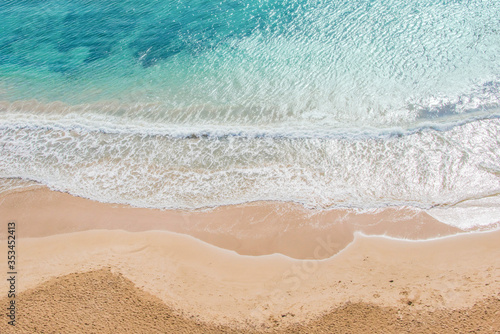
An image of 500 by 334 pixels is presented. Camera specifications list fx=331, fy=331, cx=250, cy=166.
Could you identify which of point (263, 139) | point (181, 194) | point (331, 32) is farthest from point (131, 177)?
point (331, 32)

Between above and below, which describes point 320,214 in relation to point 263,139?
below

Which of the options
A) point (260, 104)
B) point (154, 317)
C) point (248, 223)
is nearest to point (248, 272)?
point (248, 223)

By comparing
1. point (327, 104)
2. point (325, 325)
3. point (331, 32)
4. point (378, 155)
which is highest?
point (331, 32)

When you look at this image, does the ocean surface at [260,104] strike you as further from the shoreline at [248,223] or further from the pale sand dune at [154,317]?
the pale sand dune at [154,317]

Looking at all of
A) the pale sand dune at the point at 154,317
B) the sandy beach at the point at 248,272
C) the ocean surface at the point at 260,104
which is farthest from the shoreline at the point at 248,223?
the pale sand dune at the point at 154,317

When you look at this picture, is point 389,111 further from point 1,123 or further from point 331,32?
point 1,123

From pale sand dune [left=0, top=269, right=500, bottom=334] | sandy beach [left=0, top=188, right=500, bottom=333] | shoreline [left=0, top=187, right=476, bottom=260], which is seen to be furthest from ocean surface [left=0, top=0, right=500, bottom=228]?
pale sand dune [left=0, top=269, right=500, bottom=334]
